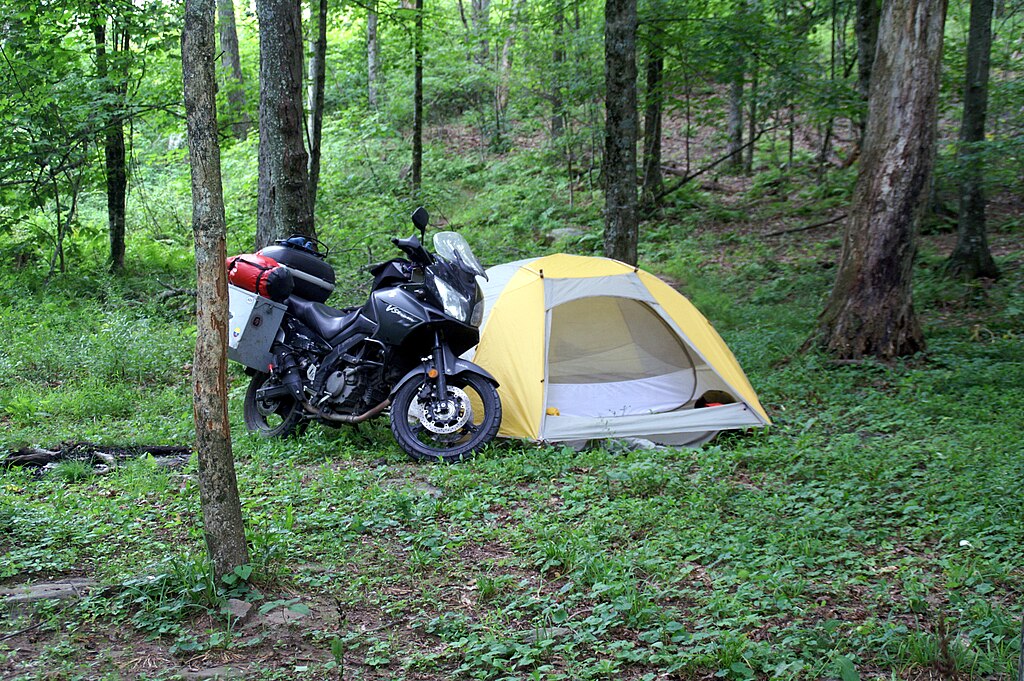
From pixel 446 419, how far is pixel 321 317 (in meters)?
1.31

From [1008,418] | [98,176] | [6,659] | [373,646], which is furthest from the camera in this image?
[98,176]

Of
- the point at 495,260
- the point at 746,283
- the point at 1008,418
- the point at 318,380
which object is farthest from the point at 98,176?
the point at 1008,418

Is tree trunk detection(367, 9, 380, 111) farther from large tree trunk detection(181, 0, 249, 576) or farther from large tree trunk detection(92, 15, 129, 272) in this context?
large tree trunk detection(181, 0, 249, 576)

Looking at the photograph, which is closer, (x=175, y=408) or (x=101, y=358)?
(x=175, y=408)

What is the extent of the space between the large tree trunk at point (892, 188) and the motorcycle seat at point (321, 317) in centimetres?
452

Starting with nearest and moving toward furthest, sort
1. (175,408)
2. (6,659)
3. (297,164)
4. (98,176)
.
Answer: (6,659) < (175,408) < (297,164) < (98,176)

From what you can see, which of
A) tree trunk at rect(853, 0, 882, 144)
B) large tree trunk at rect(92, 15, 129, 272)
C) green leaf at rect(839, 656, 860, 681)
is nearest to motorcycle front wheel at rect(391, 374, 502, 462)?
green leaf at rect(839, 656, 860, 681)

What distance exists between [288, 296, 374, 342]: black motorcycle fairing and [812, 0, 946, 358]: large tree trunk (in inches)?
175

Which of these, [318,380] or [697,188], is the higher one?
[697,188]

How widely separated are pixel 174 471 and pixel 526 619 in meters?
2.90

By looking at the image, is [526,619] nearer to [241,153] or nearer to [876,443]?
[876,443]

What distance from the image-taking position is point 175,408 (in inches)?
273

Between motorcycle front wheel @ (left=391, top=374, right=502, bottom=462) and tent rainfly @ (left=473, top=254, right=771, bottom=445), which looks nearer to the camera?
motorcycle front wheel @ (left=391, top=374, right=502, bottom=462)

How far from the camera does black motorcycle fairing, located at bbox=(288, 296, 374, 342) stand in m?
6.00
